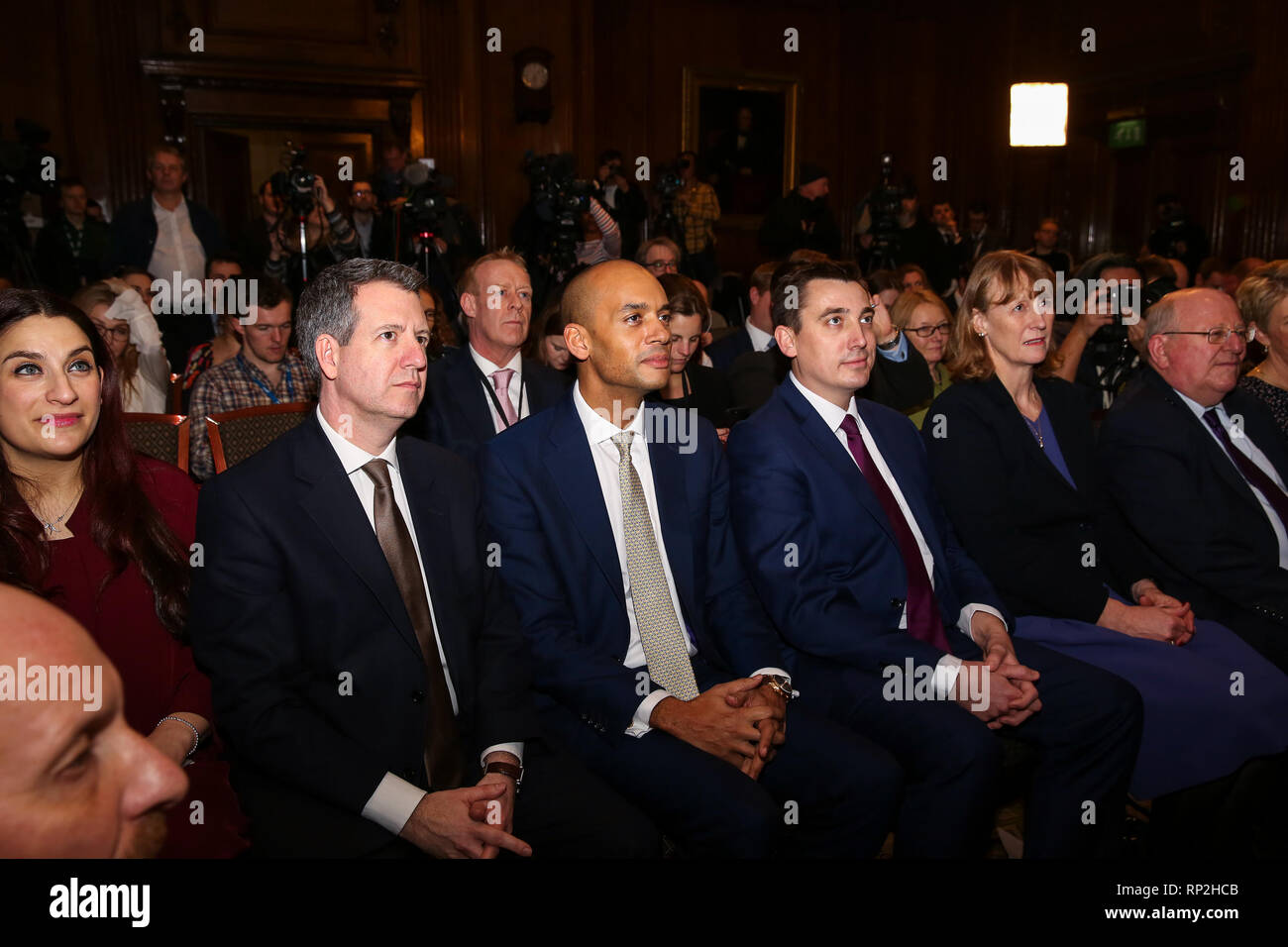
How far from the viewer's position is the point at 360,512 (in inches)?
67.6

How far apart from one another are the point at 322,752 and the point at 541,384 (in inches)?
71.1

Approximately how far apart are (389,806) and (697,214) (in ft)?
21.0

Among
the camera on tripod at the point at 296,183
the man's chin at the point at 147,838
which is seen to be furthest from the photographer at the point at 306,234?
the man's chin at the point at 147,838

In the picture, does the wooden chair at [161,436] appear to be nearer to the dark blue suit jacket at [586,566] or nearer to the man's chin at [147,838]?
the dark blue suit jacket at [586,566]

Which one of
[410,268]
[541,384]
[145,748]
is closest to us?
[145,748]

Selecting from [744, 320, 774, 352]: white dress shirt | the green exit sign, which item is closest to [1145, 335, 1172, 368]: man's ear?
[744, 320, 774, 352]: white dress shirt

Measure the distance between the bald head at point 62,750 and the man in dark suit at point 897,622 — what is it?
5.02 feet

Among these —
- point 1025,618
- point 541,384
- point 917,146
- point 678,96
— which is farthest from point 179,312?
point 917,146

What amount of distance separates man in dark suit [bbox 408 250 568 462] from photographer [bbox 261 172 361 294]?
1.56m

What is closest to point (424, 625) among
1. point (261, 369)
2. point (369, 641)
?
point (369, 641)

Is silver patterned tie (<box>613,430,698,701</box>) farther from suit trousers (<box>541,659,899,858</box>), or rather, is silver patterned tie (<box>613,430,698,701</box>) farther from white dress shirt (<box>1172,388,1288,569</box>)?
white dress shirt (<box>1172,388,1288,569</box>)

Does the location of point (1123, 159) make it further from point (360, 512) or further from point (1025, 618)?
point (360, 512)

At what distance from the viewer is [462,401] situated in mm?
3117

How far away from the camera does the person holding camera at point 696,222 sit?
22.9 ft
